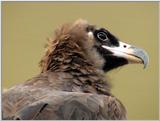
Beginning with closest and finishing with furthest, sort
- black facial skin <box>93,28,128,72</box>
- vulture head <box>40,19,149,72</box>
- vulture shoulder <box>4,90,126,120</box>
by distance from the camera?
vulture shoulder <box>4,90,126,120</box> < vulture head <box>40,19,149,72</box> < black facial skin <box>93,28,128,72</box>

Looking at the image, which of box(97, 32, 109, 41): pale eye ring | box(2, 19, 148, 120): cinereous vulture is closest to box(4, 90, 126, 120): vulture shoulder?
box(2, 19, 148, 120): cinereous vulture

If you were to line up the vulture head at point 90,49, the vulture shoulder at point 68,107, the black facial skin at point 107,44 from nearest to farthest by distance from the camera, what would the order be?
the vulture shoulder at point 68,107, the vulture head at point 90,49, the black facial skin at point 107,44

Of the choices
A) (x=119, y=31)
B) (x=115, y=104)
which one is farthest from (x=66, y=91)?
(x=119, y=31)

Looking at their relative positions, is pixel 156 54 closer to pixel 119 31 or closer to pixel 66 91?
pixel 119 31

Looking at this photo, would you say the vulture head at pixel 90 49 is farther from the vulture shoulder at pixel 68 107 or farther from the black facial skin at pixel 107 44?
the vulture shoulder at pixel 68 107

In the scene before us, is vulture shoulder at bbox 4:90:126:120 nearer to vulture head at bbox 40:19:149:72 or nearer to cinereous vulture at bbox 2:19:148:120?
cinereous vulture at bbox 2:19:148:120

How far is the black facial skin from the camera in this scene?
534 cm

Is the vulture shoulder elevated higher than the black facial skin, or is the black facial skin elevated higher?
the black facial skin

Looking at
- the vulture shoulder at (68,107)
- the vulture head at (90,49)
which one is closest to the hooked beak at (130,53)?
the vulture head at (90,49)

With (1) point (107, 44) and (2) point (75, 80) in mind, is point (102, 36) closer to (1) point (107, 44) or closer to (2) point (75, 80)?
(1) point (107, 44)

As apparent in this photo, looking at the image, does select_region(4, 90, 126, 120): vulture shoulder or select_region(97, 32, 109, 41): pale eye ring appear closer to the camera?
select_region(4, 90, 126, 120): vulture shoulder

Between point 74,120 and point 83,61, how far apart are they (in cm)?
64

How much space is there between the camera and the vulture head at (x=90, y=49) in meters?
5.23

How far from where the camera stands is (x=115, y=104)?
4871mm
